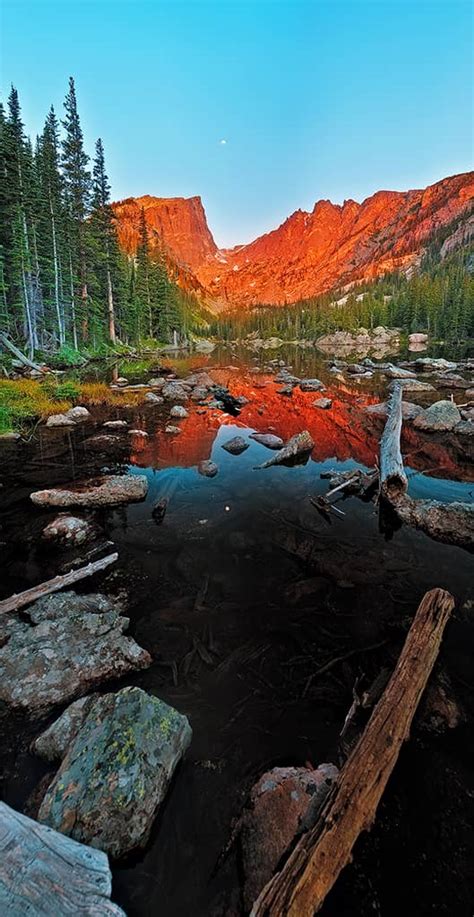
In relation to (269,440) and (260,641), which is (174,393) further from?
(260,641)

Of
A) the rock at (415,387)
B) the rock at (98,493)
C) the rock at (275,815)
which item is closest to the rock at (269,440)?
the rock at (98,493)

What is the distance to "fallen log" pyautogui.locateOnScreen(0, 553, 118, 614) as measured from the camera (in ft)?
15.9

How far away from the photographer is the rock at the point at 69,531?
712 centimetres

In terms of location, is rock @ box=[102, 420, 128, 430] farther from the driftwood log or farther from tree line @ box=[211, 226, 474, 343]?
tree line @ box=[211, 226, 474, 343]

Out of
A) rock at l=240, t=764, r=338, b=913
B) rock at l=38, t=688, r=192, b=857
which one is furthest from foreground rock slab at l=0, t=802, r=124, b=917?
rock at l=240, t=764, r=338, b=913

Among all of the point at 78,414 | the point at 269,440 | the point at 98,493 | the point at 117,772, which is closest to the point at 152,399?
the point at 78,414

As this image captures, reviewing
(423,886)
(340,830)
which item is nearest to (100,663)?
(340,830)

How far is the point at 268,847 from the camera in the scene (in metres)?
2.75

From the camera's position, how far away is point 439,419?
15227 millimetres

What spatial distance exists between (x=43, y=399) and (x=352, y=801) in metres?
18.5

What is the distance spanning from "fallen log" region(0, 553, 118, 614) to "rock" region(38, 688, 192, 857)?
81.5 inches

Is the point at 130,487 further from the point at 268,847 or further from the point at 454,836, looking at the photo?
the point at 454,836

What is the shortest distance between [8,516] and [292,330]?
451 ft

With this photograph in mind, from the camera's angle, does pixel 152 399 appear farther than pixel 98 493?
Yes
